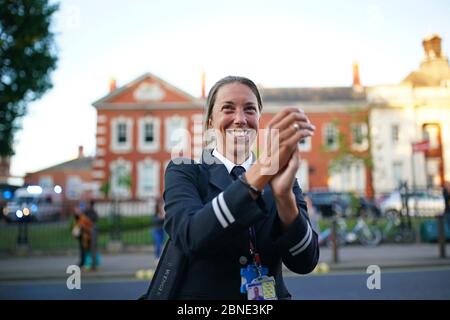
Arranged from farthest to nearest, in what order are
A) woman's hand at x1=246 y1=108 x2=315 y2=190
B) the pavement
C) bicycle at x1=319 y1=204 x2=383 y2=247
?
bicycle at x1=319 y1=204 x2=383 y2=247, the pavement, woman's hand at x1=246 y1=108 x2=315 y2=190

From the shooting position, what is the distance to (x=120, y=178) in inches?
1081

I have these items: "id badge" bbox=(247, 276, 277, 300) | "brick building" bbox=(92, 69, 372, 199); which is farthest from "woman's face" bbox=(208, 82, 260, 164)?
"brick building" bbox=(92, 69, 372, 199)

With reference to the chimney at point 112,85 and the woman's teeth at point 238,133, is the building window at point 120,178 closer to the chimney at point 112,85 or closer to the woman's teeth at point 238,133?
the chimney at point 112,85

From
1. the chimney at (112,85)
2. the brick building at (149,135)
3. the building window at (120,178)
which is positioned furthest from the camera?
the chimney at (112,85)

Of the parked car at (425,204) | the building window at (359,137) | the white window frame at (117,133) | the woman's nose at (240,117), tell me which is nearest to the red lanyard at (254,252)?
the woman's nose at (240,117)

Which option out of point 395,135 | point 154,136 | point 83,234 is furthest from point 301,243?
point 395,135

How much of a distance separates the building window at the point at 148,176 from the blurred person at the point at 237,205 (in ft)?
94.9

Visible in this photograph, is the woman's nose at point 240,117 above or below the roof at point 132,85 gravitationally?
below

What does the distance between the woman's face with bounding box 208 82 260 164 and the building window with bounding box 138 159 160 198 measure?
94.9 feet

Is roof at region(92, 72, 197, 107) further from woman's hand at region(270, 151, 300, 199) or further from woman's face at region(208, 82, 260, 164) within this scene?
woman's hand at region(270, 151, 300, 199)

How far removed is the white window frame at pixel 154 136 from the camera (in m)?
29.8

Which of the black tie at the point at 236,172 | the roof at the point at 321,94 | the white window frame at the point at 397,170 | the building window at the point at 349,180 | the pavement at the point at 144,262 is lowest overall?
the pavement at the point at 144,262

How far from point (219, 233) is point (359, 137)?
71.7 ft

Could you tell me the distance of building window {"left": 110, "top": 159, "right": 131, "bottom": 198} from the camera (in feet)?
90.1
